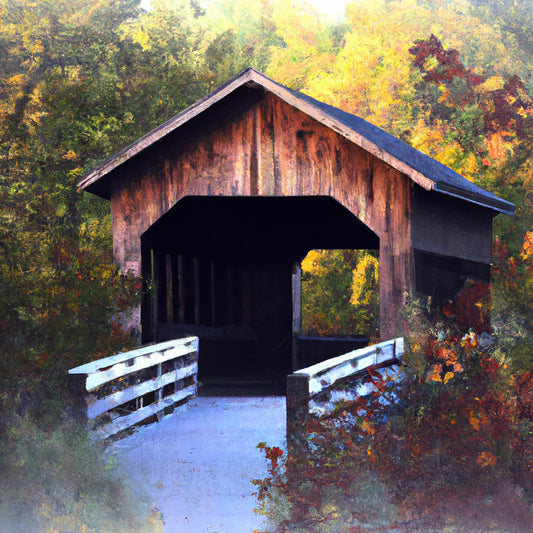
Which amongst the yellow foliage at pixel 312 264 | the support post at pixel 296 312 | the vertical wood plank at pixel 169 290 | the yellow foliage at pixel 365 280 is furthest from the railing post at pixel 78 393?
the yellow foliage at pixel 312 264

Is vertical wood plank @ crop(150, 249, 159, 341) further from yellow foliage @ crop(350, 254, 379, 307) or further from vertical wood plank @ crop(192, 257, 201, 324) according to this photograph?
yellow foliage @ crop(350, 254, 379, 307)

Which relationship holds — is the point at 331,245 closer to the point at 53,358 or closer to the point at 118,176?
the point at 118,176

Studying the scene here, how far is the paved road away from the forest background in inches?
16.4

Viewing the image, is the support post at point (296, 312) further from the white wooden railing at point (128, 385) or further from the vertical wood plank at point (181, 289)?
the white wooden railing at point (128, 385)

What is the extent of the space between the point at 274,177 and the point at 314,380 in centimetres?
393

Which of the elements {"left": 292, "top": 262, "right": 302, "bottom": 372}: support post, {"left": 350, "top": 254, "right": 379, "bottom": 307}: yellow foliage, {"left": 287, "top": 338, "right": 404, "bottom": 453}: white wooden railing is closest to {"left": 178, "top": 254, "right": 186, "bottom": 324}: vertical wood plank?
{"left": 292, "top": 262, "right": 302, "bottom": 372}: support post

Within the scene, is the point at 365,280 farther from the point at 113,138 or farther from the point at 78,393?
the point at 78,393

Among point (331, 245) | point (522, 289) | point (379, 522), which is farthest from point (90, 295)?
point (522, 289)

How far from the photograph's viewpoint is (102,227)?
17281mm

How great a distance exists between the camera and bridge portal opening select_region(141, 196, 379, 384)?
43.9ft

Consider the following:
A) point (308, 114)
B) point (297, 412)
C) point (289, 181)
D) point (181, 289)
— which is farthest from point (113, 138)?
point (297, 412)

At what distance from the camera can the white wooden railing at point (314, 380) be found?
682cm

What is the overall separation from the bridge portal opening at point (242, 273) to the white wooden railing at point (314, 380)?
15.7 feet

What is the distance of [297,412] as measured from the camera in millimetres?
6867
